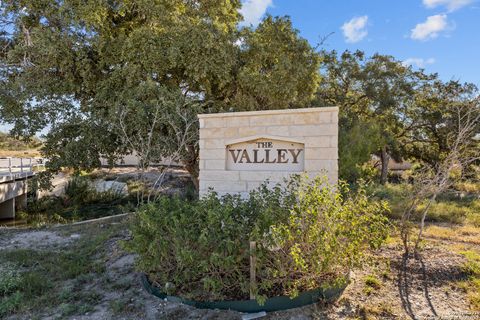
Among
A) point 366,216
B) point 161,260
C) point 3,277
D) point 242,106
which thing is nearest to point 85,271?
point 3,277

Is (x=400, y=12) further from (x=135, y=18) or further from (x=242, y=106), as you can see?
(x=135, y=18)

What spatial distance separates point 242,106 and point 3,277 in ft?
21.9

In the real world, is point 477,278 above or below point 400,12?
below

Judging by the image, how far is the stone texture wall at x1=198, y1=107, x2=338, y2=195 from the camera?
4523mm

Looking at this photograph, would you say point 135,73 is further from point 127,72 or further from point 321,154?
point 321,154

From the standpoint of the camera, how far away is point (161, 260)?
345 centimetres

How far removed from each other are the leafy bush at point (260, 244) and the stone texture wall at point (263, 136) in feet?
3.82

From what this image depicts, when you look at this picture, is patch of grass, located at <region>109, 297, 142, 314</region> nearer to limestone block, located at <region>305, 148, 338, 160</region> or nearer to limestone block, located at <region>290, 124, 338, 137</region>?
limestone block, located at <region>305, 148, 338, 160</region>

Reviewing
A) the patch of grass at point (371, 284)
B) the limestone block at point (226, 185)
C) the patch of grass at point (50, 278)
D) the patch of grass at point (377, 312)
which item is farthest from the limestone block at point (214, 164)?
the patch of grass at point (377, 312)

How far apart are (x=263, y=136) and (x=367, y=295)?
233cm

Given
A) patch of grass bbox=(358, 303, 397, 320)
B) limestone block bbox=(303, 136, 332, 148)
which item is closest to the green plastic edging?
patch of grass bbox=(358, 303, 397, 320)

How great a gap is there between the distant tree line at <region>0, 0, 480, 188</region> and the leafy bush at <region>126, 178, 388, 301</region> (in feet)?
13.8

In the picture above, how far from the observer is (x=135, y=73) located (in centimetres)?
849

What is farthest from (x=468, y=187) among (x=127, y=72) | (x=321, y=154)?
(x=127, y=72)
